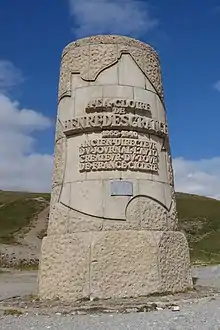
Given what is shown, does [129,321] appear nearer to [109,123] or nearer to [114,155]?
[114,155]

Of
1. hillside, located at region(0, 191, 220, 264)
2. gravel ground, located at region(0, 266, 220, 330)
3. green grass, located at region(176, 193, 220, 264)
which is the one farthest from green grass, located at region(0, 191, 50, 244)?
gravel ground, located at region(0, 266, 220, 330)

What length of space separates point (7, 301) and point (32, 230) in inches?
1996

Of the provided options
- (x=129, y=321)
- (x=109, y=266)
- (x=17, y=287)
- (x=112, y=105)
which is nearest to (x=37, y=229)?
(x=17, y=287)

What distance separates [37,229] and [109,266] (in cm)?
5292

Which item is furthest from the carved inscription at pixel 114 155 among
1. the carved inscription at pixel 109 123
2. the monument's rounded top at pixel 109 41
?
the monument's rounded top at pixel 109 41

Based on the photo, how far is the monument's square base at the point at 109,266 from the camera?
959cm

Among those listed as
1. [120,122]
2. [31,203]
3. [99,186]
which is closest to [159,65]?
[120,122]

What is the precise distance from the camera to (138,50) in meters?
11.8

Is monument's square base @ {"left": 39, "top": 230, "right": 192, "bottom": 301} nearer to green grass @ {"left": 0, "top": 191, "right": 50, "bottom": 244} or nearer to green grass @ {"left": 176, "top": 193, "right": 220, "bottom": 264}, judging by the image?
green grass @ {"left": 176, "top": 193, "right": 220, "bottom": 264}

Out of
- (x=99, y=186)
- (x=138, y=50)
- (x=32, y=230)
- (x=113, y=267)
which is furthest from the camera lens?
(x=32, y=230)

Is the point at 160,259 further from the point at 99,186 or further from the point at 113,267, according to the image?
the point at 99,186

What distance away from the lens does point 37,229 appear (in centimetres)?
6125

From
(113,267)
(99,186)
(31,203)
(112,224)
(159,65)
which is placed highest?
(31,203)

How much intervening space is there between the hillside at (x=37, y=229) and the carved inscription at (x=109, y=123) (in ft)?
68.5
